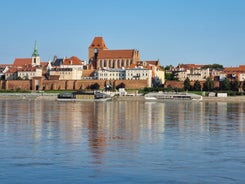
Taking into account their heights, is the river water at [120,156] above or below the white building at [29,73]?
below

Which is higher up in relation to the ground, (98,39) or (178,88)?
(98,39)

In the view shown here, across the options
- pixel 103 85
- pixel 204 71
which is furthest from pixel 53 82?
pixel 204 71

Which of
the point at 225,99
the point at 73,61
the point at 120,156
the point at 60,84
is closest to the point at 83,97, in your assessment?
the point at 225,99

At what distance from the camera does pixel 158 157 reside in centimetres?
1333

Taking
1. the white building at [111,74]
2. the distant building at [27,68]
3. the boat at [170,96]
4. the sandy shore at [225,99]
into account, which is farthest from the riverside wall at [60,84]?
the sandy shore at [225,99]

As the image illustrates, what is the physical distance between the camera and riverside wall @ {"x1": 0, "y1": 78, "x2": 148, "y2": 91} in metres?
86.6

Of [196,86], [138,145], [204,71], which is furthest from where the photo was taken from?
[204,71]

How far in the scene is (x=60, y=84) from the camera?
8975 cm

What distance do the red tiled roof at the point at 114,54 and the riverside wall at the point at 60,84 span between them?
1382 cm

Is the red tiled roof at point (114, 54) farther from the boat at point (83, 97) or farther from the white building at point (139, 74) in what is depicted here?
the boat at point (83, 97)

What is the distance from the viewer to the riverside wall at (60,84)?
284ft

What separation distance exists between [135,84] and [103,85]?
5477mm

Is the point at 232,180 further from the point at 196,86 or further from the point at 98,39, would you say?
the point at 98,39

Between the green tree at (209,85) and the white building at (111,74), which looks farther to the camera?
the white building at (111,74)
